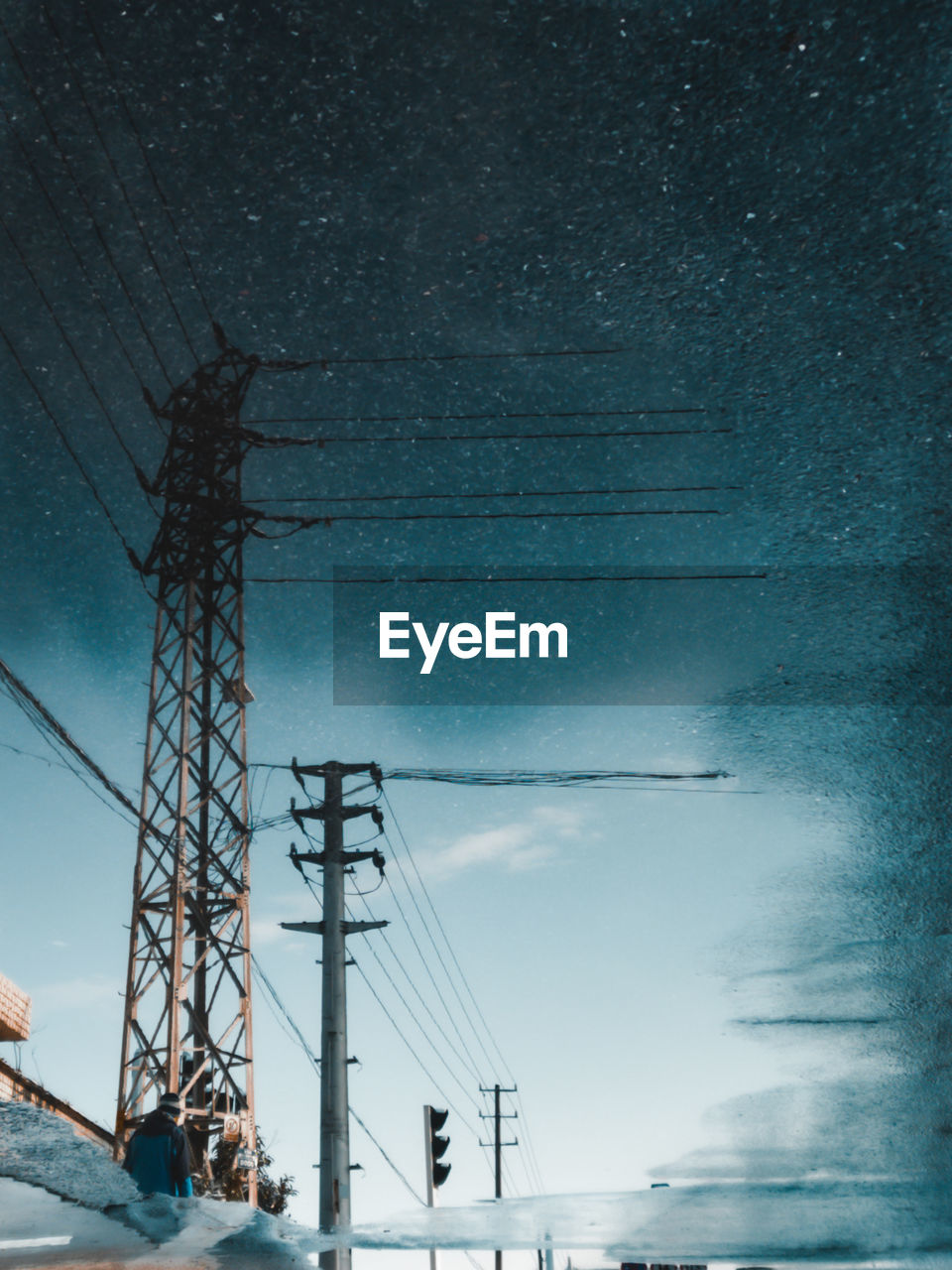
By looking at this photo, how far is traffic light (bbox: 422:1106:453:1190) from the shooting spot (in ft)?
28.1

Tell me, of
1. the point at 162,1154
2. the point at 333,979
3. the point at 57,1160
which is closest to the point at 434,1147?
the point at 162,1154

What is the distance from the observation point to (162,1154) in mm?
5773

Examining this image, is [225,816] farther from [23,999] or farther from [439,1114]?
[23,999]

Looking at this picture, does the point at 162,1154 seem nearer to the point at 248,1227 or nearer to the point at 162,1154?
the point at 162,1154

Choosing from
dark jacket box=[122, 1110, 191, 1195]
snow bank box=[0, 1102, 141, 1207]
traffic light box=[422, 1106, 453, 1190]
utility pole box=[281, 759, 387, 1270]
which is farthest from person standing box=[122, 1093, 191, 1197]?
utility pole box=[281, 759, 387, 1270]

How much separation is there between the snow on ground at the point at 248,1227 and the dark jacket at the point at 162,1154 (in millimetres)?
1435

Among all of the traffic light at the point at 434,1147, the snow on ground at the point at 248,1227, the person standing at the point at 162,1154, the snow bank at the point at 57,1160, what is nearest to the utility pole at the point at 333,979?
the traffic light at the point at 434,1147

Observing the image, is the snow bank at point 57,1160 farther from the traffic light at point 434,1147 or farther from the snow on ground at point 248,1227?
the traffic light at point 434,1147

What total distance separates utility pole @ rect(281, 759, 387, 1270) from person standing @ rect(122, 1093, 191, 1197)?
6.29 m

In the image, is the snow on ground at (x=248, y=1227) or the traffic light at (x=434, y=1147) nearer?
the snow on ground at (x=248, y=1227)

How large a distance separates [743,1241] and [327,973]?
348 inches

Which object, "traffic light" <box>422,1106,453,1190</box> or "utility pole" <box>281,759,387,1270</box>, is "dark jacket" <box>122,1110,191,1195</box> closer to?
"traffic light" <box>422,1106,453,1190</box>

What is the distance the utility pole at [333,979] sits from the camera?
12438mm

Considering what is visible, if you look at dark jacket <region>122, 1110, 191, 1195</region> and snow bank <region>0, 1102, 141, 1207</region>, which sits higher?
snow bank <region>0, 1102, 141, 1207</region>
